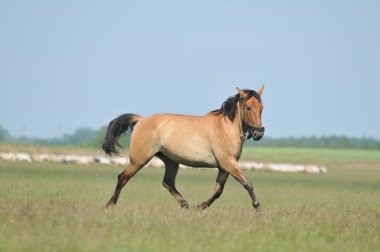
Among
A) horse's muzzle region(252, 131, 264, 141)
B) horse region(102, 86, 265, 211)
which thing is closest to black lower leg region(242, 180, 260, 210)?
horse region(102, 86, 265, 211)

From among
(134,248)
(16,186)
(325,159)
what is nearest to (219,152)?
(134,248)

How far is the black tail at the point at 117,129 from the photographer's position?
671 inches

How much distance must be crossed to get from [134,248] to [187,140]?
6030 millimetres

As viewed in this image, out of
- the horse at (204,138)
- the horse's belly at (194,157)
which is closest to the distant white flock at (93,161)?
the horse at (204,138)

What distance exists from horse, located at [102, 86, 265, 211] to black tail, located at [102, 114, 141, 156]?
0.53m

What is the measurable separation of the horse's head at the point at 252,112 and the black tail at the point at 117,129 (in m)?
2.60

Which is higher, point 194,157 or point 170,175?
point 194,157

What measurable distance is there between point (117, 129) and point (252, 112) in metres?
3.37

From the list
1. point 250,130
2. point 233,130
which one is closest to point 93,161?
point 233,130

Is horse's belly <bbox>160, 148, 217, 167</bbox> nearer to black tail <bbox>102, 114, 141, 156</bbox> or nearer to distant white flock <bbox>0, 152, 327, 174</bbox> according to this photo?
black tail <bbox>102, 114, 141, 156</bbox>

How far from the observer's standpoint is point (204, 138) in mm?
15633

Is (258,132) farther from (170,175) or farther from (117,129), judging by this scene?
(117,129)

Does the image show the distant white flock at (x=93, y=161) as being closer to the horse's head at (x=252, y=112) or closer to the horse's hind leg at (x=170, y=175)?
the horse's hind leg at (x=170, y=175)

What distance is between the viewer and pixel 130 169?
16078 millimetres
